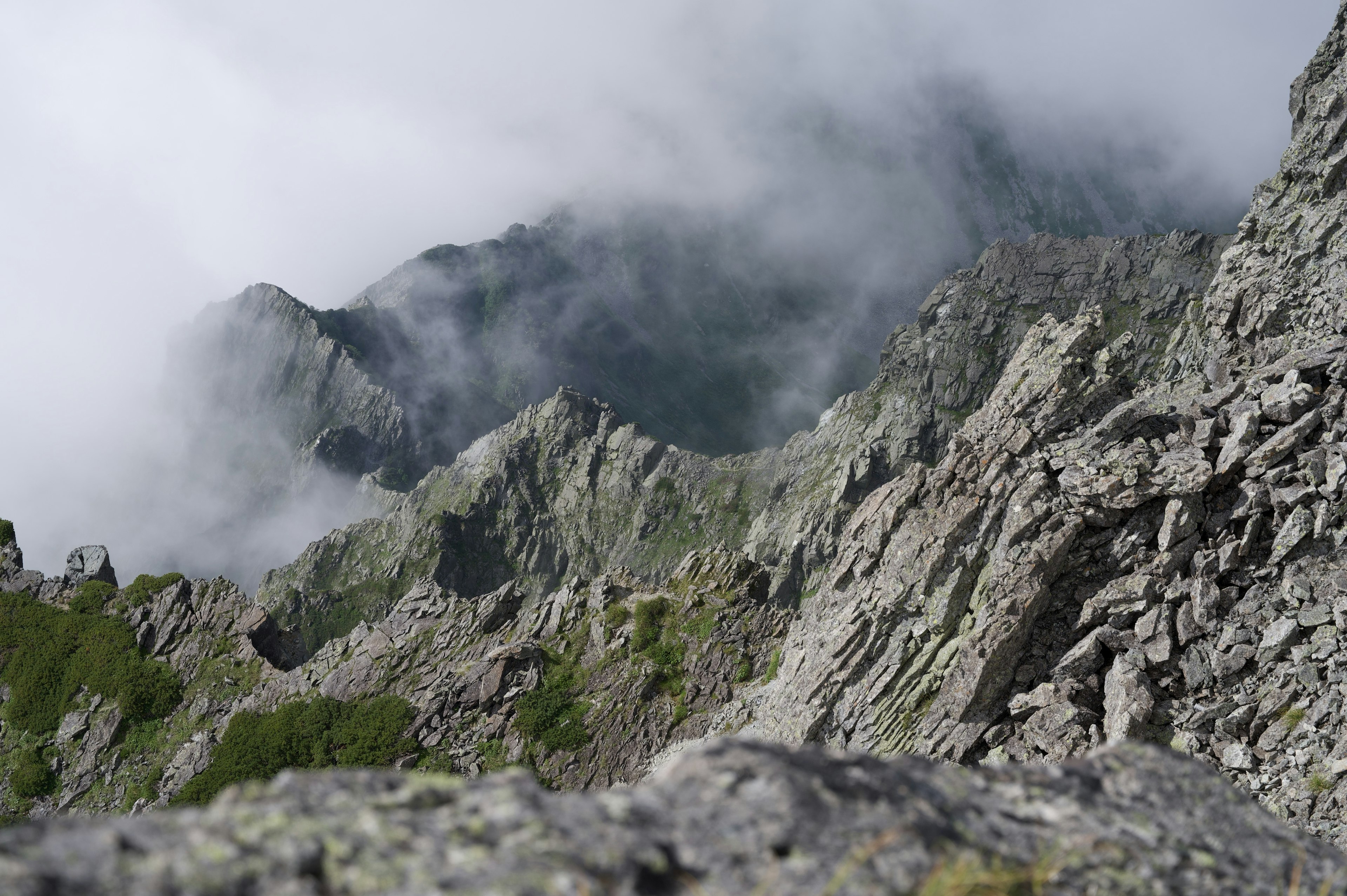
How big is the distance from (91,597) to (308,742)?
3115cm

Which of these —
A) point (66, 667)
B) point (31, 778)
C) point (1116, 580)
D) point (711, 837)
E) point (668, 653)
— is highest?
Result: point (1116, 580)

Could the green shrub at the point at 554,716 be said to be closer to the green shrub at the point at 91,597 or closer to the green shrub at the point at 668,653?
the green shrub at the point at 668,653

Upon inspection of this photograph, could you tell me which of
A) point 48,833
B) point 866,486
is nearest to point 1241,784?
point 48,833

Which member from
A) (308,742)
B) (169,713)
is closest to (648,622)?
(308,742)

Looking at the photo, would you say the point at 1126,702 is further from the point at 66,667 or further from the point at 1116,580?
the point at 66,667

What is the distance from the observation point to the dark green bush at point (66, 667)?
5366 centimetres

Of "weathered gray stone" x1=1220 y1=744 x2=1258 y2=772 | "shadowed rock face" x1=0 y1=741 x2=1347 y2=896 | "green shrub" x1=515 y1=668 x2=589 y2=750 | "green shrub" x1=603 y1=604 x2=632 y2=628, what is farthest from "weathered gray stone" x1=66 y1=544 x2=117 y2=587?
"weathered gray stone" x1=1220 y1=744 x2=1258 y2=772

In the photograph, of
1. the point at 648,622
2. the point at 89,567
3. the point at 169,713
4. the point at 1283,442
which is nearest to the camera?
the point at 1283,442

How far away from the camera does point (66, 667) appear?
56562 mm

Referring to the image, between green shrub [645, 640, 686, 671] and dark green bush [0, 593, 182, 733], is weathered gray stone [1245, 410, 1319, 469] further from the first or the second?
dark green bush [0, 593, 182, 733]

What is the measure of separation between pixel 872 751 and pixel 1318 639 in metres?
15.9

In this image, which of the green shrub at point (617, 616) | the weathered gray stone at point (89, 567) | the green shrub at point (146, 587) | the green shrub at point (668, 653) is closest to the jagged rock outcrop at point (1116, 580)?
the green shrub at point (668, 653)

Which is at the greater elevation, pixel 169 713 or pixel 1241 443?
pixel 1241 443

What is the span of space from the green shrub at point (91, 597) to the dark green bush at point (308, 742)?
22359mm
